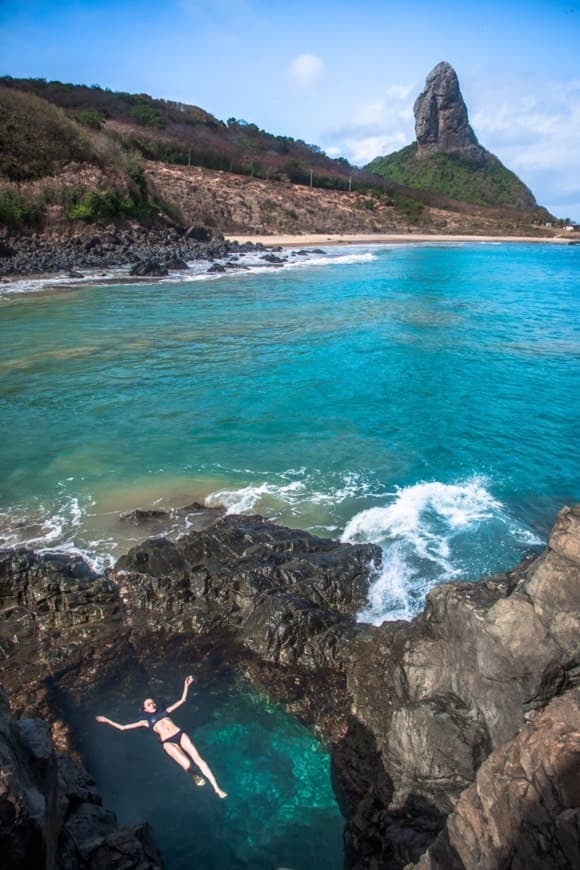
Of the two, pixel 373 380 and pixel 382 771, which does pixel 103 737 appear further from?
pixel 373 380

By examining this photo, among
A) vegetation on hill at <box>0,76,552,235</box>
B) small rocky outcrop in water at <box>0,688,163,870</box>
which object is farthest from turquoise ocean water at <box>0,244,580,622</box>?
vegetation on hill at <box>0,76,552,235</box>

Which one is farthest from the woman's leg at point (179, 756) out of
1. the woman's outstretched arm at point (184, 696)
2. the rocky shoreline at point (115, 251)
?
the rocky shoreline at point (115, 251)

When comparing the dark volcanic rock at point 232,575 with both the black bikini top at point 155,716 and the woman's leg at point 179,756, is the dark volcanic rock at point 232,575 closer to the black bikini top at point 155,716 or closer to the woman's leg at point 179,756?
the black bikini top at point 155,716

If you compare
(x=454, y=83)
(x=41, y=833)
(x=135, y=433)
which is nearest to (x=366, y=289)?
(x=135, y=433)

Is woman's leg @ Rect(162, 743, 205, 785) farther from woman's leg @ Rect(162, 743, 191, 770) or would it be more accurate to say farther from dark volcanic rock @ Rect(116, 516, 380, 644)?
dark volcanic rock @ Rect(116, 516, 380, 644)

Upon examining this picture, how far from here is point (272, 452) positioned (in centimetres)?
1334

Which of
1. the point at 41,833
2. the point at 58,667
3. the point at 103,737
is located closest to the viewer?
the point at 41,833

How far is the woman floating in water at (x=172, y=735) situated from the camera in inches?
232

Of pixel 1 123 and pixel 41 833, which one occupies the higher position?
pixel 1 123

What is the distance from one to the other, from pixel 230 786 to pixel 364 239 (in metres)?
72.1

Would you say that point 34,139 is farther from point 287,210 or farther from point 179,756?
point 179,756

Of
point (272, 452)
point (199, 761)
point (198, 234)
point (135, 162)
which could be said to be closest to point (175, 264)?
point (198, 234)

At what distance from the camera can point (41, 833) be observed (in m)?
3.25

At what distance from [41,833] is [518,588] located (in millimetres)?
4041
